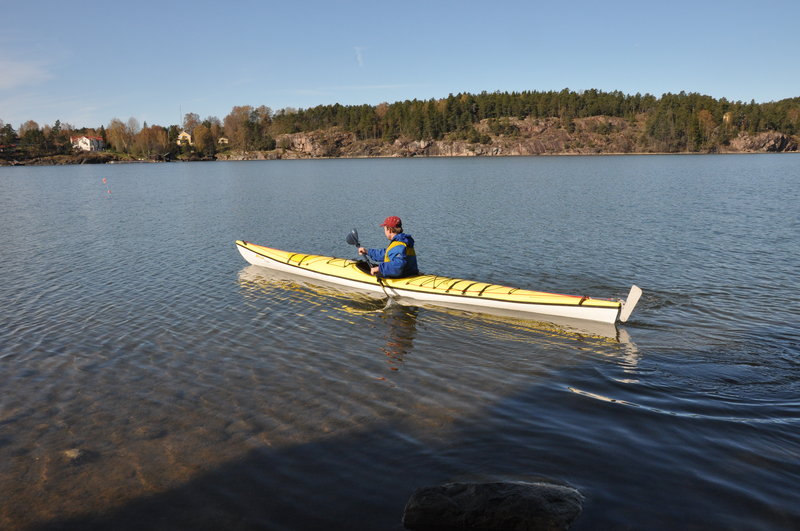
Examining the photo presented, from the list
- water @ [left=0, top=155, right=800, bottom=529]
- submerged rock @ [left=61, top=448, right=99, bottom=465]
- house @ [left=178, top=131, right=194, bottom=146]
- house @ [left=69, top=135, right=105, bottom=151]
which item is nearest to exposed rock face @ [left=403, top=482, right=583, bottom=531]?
water @ [left=0, top=155, right=800, bottom=529]

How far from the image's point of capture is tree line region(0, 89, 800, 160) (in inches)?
5807

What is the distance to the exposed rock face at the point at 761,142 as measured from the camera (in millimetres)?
151750

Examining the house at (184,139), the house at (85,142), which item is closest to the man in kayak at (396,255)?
the house at (184,139)

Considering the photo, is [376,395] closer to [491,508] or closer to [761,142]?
[491,508]

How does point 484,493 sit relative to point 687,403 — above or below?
above

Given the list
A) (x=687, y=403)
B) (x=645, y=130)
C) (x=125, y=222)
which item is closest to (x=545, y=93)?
(x=645, y=130)

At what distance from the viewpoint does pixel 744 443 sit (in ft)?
19.7

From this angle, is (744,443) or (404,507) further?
(744,443)

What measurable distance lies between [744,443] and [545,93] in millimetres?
193446

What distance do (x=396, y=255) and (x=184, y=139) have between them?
181925 millimetres

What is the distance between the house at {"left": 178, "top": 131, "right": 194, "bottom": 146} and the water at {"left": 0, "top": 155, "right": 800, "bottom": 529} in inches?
6649

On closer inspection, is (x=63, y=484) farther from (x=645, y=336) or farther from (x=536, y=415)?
(x=645, y=336)

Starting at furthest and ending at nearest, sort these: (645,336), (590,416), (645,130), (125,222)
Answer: (645,130) < (125,222) < (645,336) < (590,416)

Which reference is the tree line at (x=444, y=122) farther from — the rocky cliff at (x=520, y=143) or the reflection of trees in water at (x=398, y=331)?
the reflection of trees in water at (x=398, y=331)
